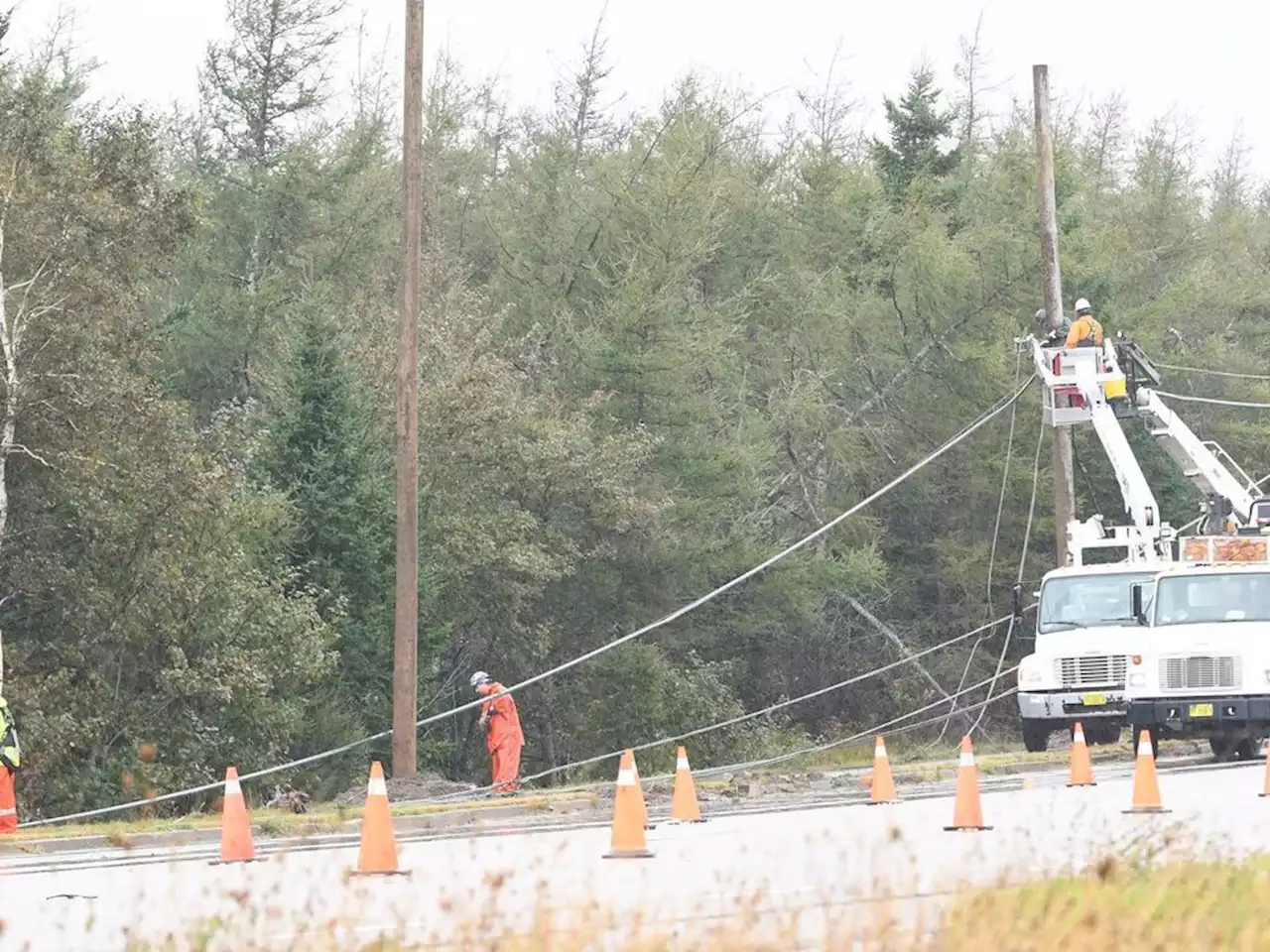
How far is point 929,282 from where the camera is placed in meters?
53.2

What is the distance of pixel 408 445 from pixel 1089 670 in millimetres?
9763

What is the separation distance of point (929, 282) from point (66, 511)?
26.0 metres

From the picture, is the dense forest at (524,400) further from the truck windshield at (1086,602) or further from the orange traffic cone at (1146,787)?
the orange traffic cone at (1146,787)

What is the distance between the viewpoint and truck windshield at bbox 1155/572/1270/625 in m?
27.3

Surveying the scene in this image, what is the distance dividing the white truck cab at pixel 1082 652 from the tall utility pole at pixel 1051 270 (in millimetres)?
5432

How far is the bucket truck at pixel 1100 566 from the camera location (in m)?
29.8

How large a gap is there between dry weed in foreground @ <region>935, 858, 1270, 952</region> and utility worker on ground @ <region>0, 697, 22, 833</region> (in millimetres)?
12117

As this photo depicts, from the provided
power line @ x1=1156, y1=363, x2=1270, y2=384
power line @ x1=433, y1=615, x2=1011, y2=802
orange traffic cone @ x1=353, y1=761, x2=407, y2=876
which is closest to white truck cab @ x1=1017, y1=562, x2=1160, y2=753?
power line @ x1=433, y1=615, x2=1011, y2=802

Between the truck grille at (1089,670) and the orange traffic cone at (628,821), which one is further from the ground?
the truck grille at (1089,670)

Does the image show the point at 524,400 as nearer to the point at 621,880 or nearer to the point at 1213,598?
the point at 1213,598

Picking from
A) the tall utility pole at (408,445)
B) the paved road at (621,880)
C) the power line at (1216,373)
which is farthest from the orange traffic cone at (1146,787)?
the power line at (1216,373)

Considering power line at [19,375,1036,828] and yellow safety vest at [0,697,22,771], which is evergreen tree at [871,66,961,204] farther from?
yellow safety vest at [0,697,22,771]

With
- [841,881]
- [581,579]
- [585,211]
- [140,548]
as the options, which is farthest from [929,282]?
[841,881]

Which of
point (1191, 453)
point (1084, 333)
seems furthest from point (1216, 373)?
point (1084, 333)
